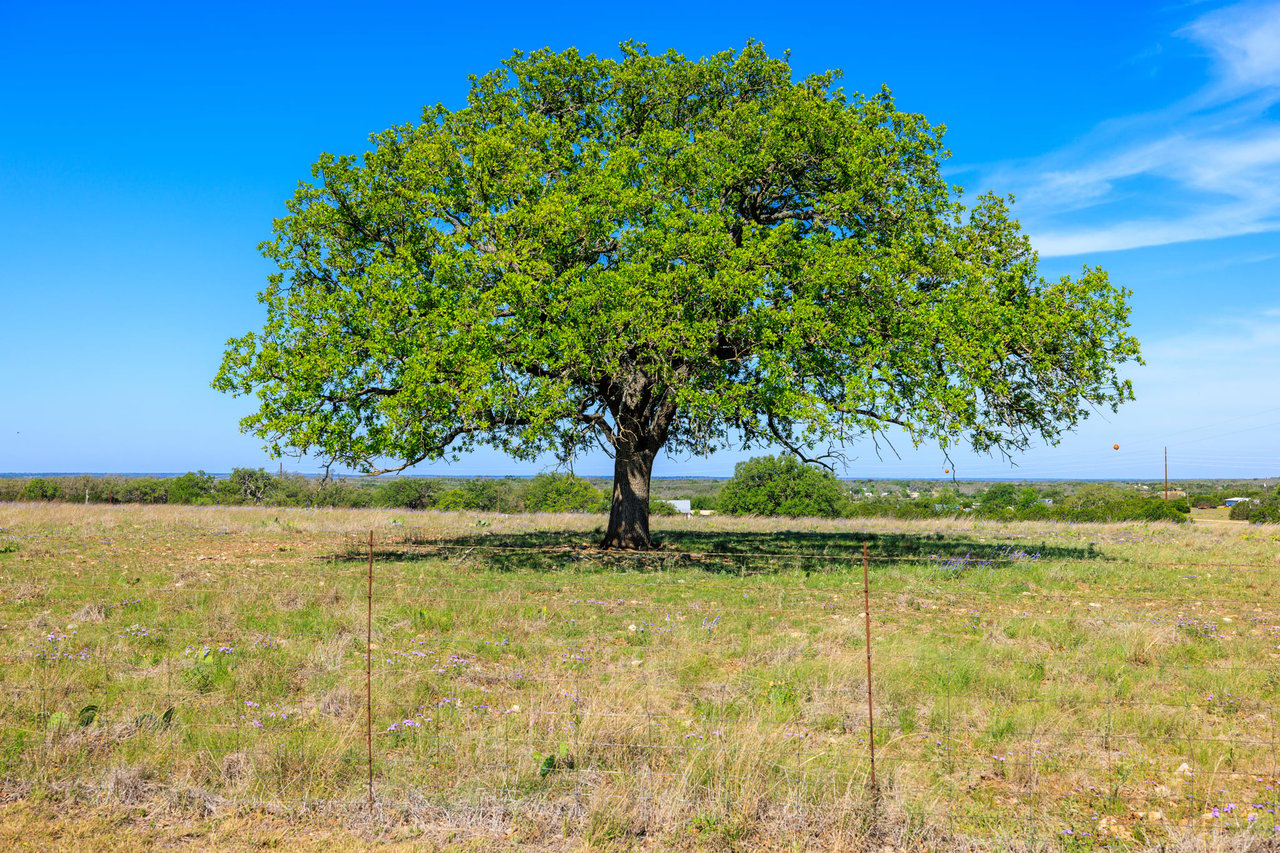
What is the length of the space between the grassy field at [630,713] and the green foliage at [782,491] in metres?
56.7

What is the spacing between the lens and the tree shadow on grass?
18578 millimetres

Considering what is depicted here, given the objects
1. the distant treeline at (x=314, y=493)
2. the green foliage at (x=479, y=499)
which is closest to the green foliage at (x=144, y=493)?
the distant treeline at (x=314, y=493)

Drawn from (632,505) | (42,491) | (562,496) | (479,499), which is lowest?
(479,499)

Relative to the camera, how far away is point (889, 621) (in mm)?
12648

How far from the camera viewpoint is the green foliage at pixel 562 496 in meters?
70.9

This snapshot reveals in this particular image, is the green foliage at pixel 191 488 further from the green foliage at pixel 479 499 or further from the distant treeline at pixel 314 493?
the green foliage at pixel 479 499

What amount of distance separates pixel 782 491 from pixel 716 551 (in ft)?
177

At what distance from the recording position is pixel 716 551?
2227 cm

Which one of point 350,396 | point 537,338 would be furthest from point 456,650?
point 350,396

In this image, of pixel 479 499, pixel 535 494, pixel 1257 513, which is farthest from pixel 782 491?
pixel 1257 513

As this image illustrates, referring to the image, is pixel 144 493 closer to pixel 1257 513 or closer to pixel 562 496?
pixel 562 496

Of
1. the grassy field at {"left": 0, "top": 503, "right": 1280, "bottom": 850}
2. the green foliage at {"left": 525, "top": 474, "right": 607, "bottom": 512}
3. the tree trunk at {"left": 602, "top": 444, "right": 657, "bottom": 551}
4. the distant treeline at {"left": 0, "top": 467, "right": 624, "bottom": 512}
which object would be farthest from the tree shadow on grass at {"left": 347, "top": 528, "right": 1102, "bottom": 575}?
the green foliage at {"left": 525, "top": 474, "right": 607, "bottom": 512}

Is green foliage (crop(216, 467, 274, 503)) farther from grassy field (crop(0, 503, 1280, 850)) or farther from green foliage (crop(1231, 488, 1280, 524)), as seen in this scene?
green foliage (crop(1231, 488, 1280, 524))

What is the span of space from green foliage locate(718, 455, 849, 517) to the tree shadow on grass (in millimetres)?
43875
